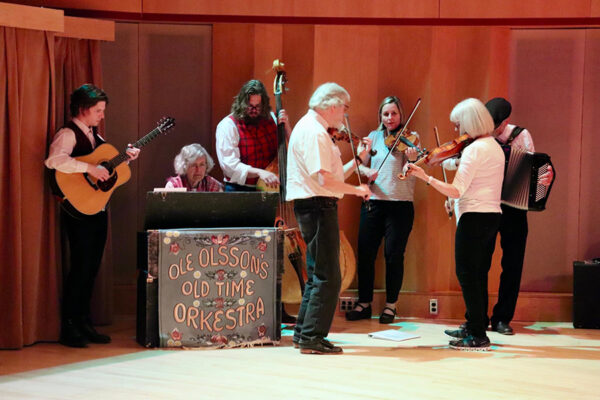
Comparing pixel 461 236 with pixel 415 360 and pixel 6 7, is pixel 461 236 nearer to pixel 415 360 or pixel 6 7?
pixel 415 360

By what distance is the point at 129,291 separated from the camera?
534 centimetres

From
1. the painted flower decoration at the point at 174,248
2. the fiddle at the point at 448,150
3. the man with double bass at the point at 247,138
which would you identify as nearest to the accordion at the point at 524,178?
the fiddle at the point at 448,150

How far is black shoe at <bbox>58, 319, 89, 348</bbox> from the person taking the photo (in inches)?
167

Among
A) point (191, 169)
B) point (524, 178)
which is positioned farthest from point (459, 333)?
point (191, 169)

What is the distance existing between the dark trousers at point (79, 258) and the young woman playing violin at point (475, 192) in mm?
1954

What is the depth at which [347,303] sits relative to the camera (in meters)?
5.33

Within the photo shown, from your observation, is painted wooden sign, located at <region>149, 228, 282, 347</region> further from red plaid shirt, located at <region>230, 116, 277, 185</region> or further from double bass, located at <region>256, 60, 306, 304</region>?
red plaid shirt, located at <region>230, 116, 277, 185</region>

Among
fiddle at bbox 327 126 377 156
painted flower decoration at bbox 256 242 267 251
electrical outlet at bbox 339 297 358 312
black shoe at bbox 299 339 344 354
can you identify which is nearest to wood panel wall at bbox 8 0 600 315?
electrical outlet at bbox 339 297 358 312

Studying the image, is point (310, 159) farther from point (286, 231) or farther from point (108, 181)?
point (108, 181)

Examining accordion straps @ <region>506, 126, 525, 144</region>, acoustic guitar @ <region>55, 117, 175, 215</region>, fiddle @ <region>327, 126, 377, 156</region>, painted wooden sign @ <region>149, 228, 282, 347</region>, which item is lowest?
painted wooden sign @ <region>149, 228, 282, 347</region>

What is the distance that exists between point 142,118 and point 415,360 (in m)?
2.75

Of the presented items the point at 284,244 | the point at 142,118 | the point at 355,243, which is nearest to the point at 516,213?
the point at 355,243

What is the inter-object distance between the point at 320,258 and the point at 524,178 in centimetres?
151

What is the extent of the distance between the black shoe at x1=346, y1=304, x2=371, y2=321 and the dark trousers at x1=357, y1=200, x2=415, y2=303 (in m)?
0.06
